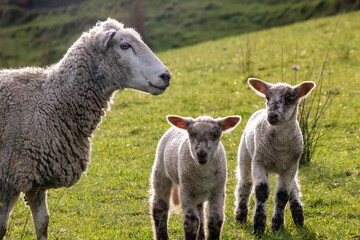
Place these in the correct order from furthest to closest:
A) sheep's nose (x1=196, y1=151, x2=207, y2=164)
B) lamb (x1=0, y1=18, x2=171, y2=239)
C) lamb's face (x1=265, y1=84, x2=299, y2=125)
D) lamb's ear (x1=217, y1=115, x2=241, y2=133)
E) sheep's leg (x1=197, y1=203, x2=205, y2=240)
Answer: lamb's face (x1=265, y1=84, x2=299, y2=125) < sheep's leg (x1=197, y1=203, x2=205, y2=240) < lamb's ear (x1=217, y1=115, x2=241, y2=133) < sheep's nose (x1=196, y1=151, x2=207, y2=164) < lamb (x1=0, y1=18, x2=171, y2=239)

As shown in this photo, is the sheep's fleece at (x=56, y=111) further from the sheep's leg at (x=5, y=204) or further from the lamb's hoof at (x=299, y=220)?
the lamb's hoof at (x=299, y=220)

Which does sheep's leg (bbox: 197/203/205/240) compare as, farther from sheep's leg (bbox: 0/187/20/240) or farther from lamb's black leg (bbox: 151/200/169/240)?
sheep's leg (bbox: 0/187/20/240)

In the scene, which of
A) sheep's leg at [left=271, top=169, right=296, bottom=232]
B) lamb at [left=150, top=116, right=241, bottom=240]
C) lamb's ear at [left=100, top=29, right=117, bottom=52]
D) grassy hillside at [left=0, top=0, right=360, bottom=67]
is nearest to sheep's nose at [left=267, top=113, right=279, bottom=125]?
lamb at [left=150, top=116, right=241, bottom=240]

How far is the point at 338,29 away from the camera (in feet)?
73.3

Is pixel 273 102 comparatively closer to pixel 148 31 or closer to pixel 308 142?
pixel 308 142

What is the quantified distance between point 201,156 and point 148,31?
29654mm

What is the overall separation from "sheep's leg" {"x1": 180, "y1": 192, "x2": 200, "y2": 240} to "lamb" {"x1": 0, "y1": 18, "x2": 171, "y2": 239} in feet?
3.76

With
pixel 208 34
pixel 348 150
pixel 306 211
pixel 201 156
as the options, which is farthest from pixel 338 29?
pixel 201 156

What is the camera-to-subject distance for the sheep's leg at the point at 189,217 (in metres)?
5.70

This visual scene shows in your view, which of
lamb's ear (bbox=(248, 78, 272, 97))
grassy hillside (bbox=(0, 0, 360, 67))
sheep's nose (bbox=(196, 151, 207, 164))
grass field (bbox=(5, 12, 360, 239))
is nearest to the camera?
sheep's nose (bbox=(196, 151, 207, 164))

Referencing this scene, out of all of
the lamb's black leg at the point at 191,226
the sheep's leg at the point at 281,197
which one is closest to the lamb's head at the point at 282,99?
the sheep's leg at the point at 281,197

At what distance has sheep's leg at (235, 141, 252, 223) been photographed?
6891 millimetres

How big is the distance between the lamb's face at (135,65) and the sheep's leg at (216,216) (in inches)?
52.9

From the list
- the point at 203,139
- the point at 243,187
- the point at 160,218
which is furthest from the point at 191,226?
the point at 243,187
